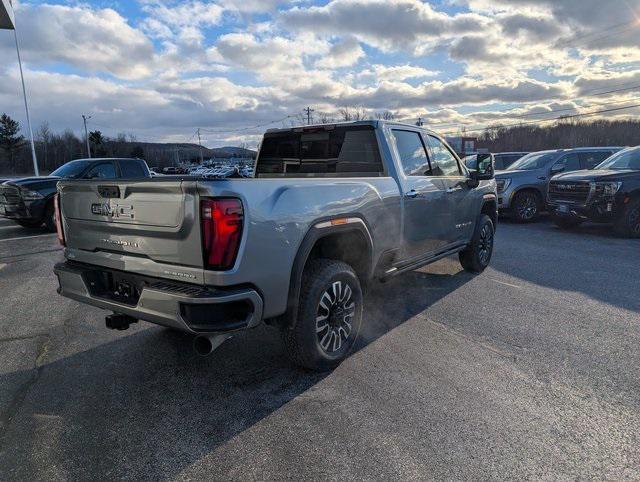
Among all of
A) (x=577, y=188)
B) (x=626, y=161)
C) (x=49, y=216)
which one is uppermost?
(x=626, y=161)

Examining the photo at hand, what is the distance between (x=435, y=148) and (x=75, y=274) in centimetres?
413

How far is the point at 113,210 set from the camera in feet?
10.4

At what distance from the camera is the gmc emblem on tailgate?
9.99 feet

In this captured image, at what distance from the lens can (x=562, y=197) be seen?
398 inches

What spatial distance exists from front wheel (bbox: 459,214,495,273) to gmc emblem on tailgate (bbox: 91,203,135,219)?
480cm

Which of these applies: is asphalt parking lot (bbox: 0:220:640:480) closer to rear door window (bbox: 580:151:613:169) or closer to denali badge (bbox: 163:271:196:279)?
denali badge (bbox: 163:271:196:279)

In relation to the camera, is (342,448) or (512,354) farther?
(512,354)

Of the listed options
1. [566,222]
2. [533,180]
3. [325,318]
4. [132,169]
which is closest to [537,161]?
[533,180]

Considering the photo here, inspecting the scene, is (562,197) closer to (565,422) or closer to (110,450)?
(565,422)

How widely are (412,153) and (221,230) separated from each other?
294cm

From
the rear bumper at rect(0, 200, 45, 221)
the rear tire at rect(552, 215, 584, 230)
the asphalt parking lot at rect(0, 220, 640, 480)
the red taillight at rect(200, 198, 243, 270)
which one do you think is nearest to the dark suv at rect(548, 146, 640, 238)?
the rear tire at rect(552, 215, 584, 230)

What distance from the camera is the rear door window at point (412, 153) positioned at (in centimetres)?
468

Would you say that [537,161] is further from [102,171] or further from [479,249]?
[102,171]

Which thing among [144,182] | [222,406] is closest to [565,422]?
[222,406]
